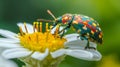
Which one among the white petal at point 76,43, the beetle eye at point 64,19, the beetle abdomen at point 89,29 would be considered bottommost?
the white petal at point 76,43

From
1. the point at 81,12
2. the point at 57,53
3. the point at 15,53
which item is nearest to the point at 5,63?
the point at 15,53

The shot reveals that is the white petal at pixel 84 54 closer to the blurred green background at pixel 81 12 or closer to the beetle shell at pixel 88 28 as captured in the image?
the beetle shell at pixel 88 28

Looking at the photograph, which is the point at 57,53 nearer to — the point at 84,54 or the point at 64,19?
the point at 84,54

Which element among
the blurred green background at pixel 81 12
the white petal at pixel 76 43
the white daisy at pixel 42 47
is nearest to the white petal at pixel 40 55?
the white daisy at pixel 42 47

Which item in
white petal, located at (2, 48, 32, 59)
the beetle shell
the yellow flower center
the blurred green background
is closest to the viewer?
white petal, located at (2, 48, 32, 59)

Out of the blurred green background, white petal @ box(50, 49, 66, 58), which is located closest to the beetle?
white petal @ box(50, 49, 66, 58)

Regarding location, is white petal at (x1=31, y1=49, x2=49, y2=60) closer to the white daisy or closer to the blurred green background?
the white daisy
